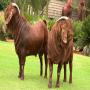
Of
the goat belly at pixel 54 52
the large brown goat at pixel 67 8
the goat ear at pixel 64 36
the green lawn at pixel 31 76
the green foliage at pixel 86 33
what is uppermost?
the large brown goat at pixel 67 8

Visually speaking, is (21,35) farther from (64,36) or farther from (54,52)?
(64,36)

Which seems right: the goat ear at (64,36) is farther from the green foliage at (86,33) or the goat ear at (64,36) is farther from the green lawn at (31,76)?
the green foliage at (86,33)

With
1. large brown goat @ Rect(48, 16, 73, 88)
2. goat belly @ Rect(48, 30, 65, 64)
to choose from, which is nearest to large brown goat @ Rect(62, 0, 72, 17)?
large brown goat @ Rect(48, 16, 73, 88)

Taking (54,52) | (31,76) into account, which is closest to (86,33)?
(31,76)

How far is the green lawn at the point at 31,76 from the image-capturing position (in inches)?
408

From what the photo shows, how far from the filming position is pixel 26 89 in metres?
9.95

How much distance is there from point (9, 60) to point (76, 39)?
26.9 feet

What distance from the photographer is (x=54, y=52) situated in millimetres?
10320

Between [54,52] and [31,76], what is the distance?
165cm

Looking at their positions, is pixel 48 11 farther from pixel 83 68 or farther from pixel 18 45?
pixel 18 45

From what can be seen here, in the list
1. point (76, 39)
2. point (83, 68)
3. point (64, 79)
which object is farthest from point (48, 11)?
point (64, 79)

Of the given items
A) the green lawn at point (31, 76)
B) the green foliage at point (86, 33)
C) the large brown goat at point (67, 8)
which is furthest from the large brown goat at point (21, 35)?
the green foliage at point (86, 33)

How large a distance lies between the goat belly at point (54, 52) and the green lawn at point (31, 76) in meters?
0.69

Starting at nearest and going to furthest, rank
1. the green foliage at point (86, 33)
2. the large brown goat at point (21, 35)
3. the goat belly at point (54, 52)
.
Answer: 1. the goat belly at point (54, 52)
2. the large brown goat at point (21, 35)
3. the green foliage at point (86, 33)
